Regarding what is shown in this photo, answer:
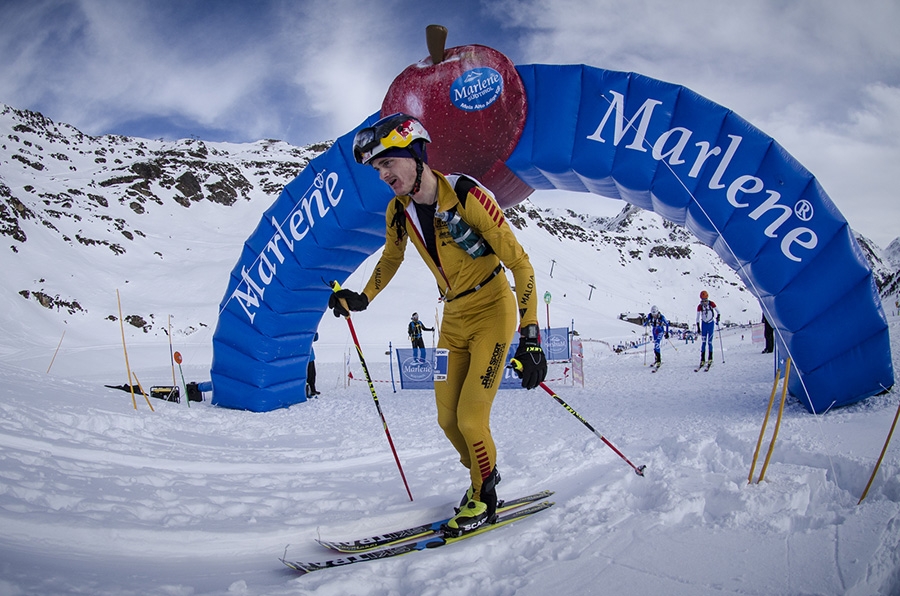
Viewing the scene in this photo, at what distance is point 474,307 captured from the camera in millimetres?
2861

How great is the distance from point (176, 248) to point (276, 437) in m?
38.1

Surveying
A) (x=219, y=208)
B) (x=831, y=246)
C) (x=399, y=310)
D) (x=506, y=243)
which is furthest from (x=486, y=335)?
(x=219, y=208)

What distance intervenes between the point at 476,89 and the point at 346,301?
368 centimetres

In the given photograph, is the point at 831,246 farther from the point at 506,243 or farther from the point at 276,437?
the point at 276,437

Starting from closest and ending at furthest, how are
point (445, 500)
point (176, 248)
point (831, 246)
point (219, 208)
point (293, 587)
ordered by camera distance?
point (293, 587)
point (445, 500)
point (831, 246)
point (176, 248)
point (219, 208)

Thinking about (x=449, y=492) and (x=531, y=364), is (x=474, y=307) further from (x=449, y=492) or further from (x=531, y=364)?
(x=449, y=492)

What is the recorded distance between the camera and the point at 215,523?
2732mm

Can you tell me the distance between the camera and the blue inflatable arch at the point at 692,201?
4809 mm

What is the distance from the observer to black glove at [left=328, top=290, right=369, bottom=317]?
318 centimetres

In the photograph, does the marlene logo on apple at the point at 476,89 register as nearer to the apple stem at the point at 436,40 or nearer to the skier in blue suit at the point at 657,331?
the apple stem at the point at 436,40

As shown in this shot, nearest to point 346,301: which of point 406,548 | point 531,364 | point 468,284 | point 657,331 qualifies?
point 468,284

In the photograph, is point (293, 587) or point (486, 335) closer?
point (293, 587)

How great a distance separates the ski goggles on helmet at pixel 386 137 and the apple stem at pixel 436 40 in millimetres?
3589

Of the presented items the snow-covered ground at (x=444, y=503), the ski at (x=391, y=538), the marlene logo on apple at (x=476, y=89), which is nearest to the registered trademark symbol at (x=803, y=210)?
the snow-covered ground at (x=444, y=503)
